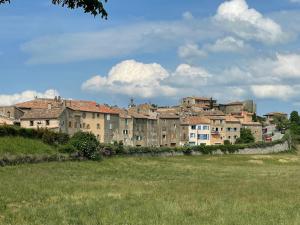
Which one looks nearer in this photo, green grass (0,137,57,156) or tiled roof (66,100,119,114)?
green grass (0,137,57,156)

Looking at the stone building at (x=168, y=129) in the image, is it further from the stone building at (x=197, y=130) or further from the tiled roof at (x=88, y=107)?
the tiled roof at (x=88, y=107)

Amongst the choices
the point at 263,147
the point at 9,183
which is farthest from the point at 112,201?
the point at 263,147

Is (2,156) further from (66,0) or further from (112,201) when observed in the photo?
(66,0)

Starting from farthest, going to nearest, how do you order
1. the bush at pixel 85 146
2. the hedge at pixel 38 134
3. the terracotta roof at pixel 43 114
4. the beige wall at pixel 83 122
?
the beige wall at pixel 83 122 → the terracotta roof at pixel 43 114 → the hedge at pixel 38 134 → the bush at pixel 85 146

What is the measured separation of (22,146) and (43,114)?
51.0 m

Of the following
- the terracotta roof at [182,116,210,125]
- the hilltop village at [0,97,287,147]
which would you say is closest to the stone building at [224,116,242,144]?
the hilltop village at [0,97,287,147]

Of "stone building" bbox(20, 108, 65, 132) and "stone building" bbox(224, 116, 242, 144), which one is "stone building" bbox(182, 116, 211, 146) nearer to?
"stone building" bbox(224, 116, 242, 144)

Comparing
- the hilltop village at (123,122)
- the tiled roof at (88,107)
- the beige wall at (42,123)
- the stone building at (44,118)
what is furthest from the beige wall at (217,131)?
the beige wall at (42,123)

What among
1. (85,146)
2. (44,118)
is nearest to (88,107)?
(44,118)

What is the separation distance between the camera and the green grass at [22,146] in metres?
74.2

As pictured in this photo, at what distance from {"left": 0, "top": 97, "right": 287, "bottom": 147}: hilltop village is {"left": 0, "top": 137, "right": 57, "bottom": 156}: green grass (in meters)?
38.8

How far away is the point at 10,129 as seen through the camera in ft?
273

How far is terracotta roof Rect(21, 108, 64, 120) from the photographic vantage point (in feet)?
418

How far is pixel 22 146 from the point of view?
257ft
